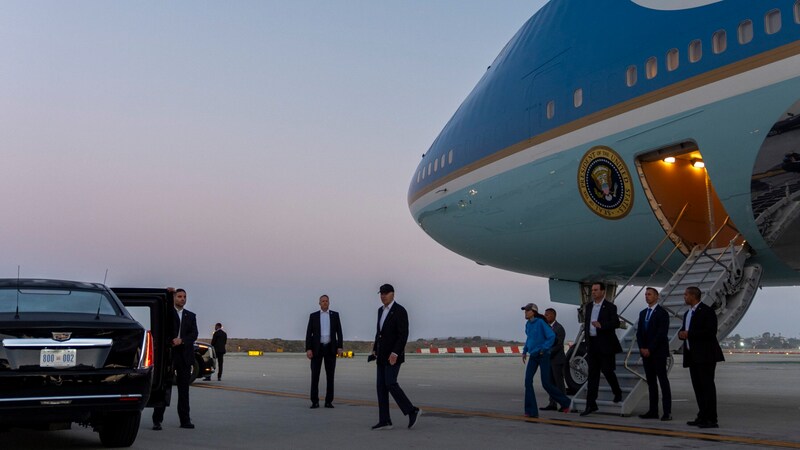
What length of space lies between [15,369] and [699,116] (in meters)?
8.23

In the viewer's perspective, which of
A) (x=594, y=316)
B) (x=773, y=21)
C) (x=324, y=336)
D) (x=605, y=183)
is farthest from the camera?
(x=324, y=336)

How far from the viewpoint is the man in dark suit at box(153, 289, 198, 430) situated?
875 centimetres

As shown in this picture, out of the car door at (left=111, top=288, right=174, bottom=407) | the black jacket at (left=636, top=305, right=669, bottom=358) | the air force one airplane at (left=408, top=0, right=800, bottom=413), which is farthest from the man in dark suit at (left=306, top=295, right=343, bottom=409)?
the black jacket at (left=636, top=305, right=669, bottom=358)

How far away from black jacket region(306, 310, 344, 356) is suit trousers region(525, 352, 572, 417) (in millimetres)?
3217

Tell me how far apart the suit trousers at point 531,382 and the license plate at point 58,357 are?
16.8ft

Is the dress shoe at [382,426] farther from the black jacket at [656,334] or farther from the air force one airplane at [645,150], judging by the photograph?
the air force one airplane at [645,150]

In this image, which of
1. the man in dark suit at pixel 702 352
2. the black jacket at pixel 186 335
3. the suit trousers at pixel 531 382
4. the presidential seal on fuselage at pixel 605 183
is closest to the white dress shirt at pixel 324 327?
the black jacket at pixel 186 335

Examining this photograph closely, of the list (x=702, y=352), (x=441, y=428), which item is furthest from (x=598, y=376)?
(x=441, y=428)

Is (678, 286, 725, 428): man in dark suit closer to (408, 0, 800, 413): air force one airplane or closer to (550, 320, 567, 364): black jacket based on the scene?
(408, 0, 800, 413): air force one airplane

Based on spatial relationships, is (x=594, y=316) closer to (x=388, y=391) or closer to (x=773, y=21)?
(x=388, y=391)

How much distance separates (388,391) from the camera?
8.76 meters

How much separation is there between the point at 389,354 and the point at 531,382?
190 cm

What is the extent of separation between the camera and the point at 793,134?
9133mm

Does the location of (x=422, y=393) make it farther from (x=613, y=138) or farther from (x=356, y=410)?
(x=613, y=138)
